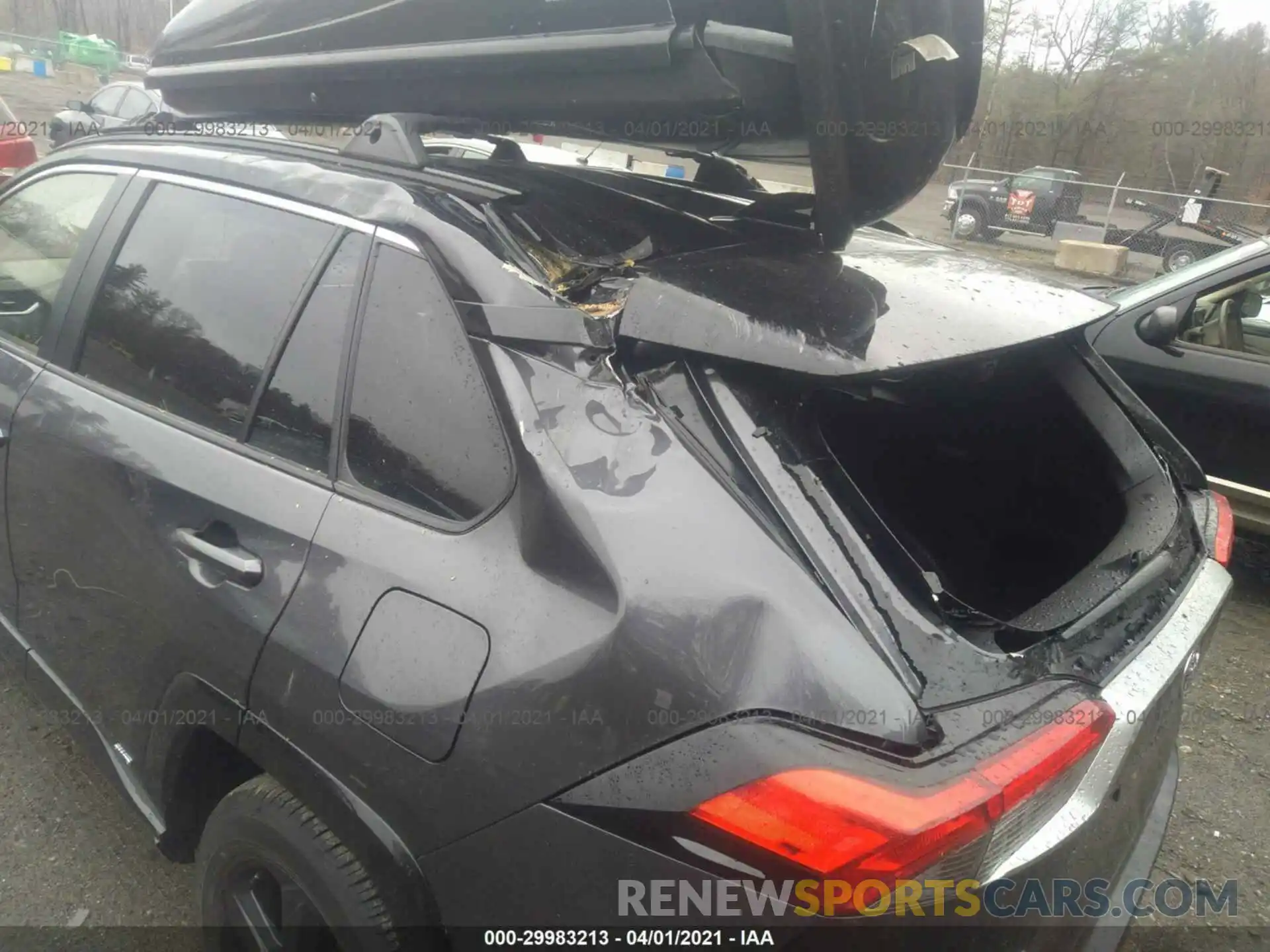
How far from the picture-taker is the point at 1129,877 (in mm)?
1778

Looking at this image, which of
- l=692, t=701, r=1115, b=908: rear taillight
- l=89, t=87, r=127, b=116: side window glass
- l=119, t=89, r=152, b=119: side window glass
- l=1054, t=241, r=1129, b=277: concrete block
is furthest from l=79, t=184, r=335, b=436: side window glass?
l=1054, t=241, r=1129, b=277: concrete block

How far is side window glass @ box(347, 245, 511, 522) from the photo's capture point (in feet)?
5.13

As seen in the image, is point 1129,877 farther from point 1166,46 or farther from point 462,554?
point 1166,46

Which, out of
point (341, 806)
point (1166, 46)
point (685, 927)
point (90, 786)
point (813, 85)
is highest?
point (1166, 46)

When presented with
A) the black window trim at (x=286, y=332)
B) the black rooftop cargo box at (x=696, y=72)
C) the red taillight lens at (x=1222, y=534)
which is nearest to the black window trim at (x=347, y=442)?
the black window trim at (x=286, y=332)

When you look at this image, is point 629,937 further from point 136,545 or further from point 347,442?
point 136,545

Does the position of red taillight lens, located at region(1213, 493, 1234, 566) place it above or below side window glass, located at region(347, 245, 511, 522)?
below

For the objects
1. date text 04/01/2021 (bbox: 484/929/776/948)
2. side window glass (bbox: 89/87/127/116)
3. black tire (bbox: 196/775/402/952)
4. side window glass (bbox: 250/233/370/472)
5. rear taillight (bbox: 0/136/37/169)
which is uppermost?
side window glass (bbox: 89/87/127/116)

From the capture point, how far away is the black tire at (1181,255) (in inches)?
643

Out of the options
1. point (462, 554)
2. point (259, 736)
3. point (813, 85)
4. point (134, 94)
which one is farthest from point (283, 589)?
point (134, 94)

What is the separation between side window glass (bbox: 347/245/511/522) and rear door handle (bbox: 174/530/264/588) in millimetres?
269

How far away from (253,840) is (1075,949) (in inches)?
59.8

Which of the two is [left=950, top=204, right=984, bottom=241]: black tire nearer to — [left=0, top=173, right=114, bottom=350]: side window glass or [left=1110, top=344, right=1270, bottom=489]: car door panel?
[left=1110, top=344, right=1270, bottom=489]: car door panel

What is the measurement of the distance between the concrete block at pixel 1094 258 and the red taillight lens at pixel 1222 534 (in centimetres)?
1663
